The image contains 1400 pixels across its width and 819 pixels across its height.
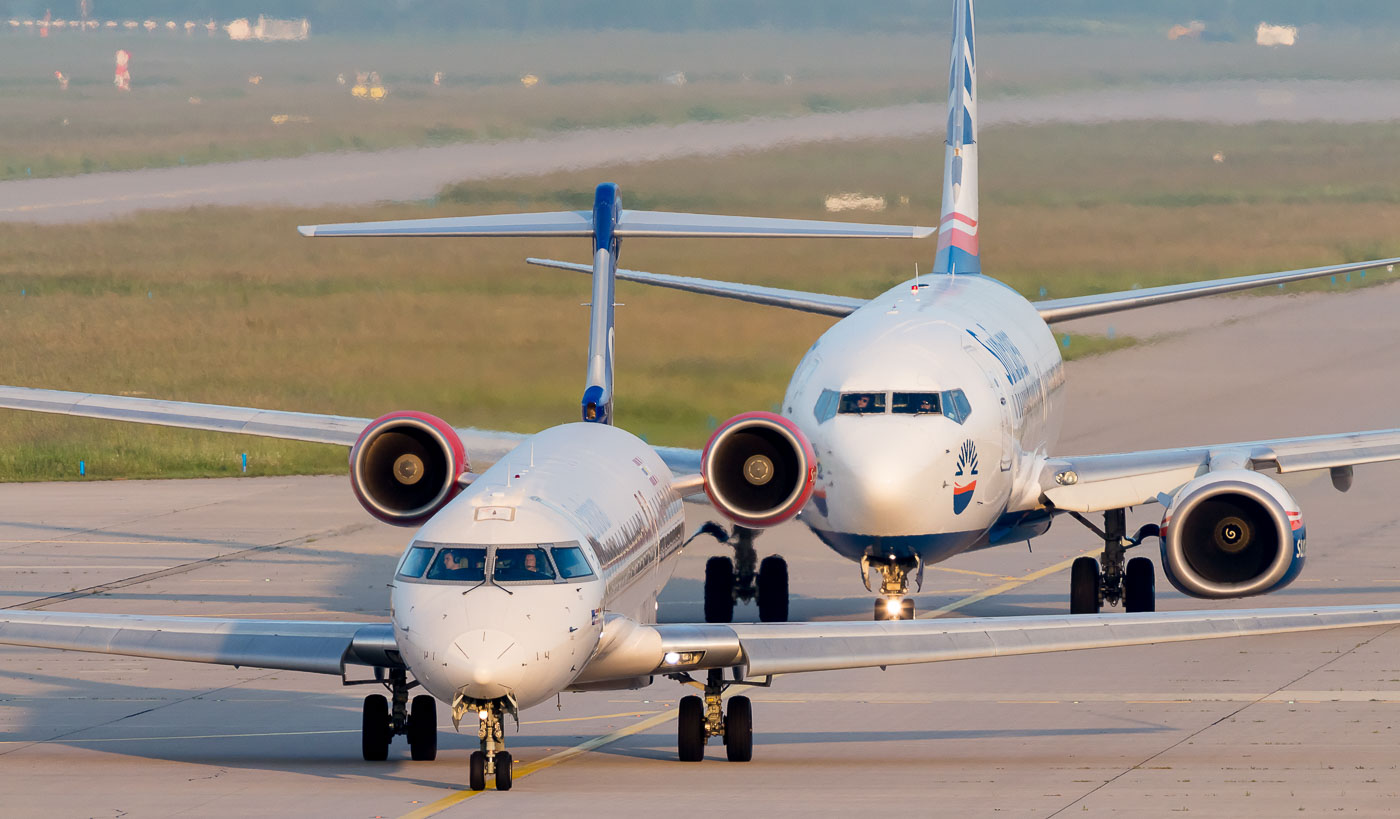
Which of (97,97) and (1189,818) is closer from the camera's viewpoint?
(1189,818)

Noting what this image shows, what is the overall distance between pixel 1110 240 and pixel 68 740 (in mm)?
36141

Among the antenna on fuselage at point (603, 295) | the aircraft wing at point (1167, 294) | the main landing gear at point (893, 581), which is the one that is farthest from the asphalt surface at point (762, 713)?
the antenna on fuselage at point (603, 295)

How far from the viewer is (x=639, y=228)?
91.4 ft

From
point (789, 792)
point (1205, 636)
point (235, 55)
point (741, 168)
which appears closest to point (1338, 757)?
point (1205, 636)

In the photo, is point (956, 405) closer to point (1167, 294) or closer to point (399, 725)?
point (1167, 294)

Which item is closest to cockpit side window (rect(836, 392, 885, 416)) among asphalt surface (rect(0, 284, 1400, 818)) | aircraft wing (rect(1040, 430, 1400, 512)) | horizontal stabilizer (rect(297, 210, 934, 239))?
horizontal stabilizer (rect(297, 210, 934, 239))

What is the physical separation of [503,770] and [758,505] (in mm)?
6852

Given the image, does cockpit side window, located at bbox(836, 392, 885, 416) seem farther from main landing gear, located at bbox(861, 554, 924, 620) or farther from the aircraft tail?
the aircraft tail

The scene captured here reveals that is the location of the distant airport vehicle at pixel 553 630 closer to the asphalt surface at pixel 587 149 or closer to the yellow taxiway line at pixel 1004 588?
the yellow taxiway line at pixel 1004 588

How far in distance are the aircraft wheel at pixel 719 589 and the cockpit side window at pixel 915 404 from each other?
16.1 ft

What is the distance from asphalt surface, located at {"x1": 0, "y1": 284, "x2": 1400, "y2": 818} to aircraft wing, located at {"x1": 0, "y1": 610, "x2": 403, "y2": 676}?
1.02m

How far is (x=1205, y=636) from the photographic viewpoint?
19.9 m

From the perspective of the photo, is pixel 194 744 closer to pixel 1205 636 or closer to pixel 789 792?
pixel 789 792

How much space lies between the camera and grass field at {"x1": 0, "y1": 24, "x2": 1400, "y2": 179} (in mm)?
53250
